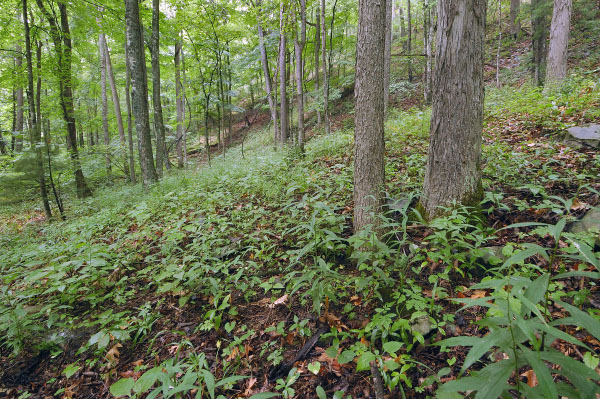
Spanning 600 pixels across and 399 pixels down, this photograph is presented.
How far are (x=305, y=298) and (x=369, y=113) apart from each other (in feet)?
6.94

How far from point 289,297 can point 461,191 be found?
2.24 m

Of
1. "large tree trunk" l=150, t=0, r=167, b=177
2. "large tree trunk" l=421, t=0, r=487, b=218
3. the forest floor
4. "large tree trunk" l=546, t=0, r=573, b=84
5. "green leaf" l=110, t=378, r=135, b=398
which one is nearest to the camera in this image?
"green leaf" l=110, t=378, r=135, b=398

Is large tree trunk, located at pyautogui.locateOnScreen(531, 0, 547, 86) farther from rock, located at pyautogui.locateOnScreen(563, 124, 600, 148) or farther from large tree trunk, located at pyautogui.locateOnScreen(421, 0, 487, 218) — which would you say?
large tree trunk, located at pyautogui.locateOnScreen(421, 0, 487, 218)

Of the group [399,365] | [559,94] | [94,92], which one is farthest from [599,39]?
[94,92]

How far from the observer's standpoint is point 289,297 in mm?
2791

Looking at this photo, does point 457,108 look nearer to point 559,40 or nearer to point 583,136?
point 583,136

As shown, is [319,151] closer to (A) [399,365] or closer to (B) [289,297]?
(B) [289,297]

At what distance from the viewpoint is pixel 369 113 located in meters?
2.89

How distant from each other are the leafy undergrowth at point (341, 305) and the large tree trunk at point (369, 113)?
0.33 meters

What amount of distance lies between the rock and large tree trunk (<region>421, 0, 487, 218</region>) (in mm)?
2455

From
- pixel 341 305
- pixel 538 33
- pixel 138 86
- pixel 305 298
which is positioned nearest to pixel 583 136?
pixel 341 305

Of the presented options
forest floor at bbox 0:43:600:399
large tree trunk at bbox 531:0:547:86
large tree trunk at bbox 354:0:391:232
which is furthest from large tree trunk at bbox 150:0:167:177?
large tree trunk at bbox 531:0:547:86

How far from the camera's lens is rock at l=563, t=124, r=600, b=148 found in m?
3.85

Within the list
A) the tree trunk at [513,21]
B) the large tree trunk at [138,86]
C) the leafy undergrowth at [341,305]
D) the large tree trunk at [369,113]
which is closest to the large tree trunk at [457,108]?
the leafy undergrowth at [341,305]
